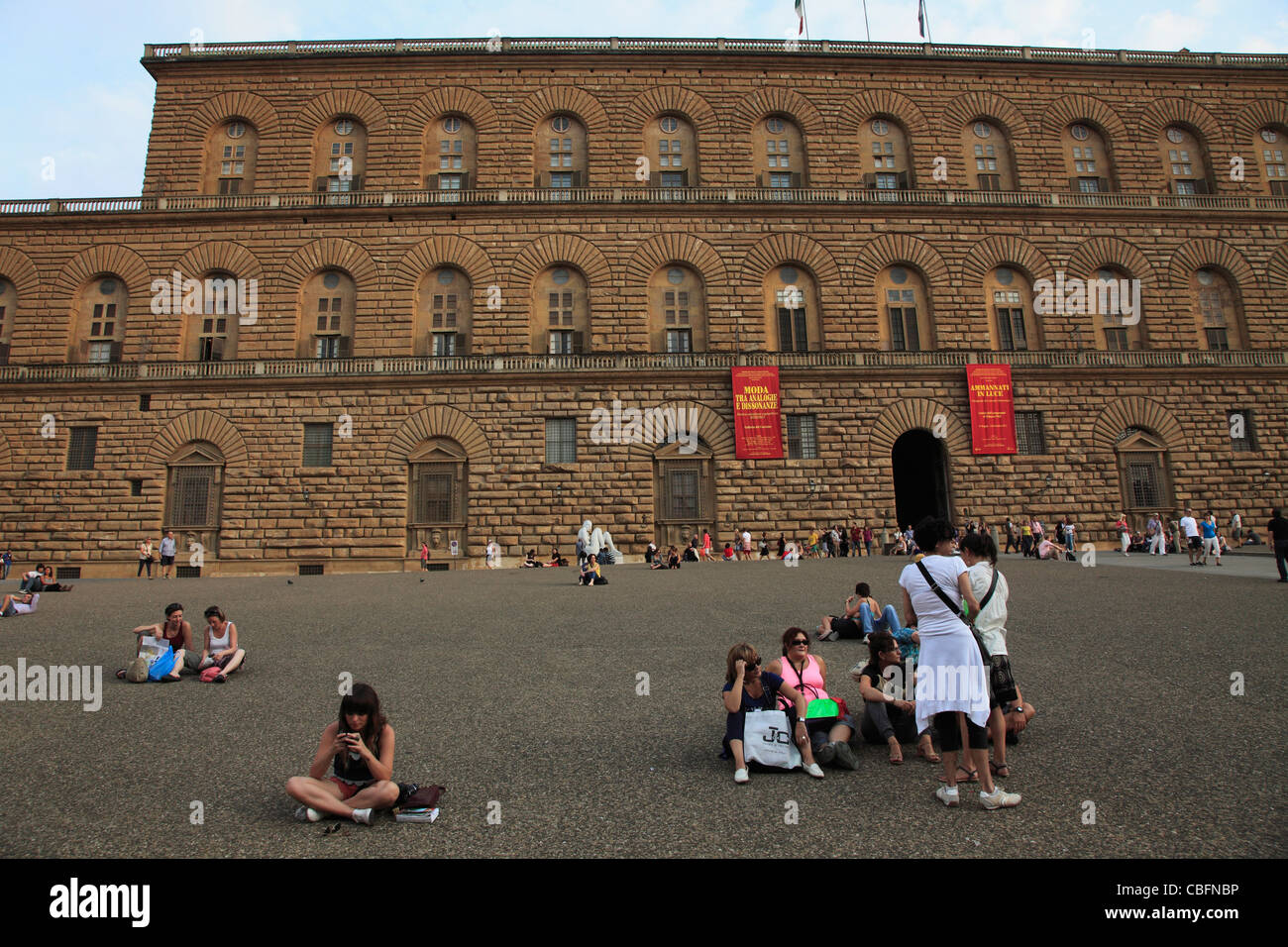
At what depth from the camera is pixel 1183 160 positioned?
28000mm

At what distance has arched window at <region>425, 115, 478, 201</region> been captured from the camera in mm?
26922

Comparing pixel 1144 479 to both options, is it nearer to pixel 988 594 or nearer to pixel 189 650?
pixel 988 594

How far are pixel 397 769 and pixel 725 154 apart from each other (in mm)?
26459

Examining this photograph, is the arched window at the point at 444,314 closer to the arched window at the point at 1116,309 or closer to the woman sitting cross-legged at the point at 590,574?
the woman sitting cross-legged at the point at 590,574

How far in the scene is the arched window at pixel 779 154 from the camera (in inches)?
1077

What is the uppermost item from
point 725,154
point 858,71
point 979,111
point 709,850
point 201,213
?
point 858,71

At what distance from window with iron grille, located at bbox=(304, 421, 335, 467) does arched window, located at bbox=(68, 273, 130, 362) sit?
7.50 m

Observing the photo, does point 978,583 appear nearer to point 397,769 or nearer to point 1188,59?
point 397,769

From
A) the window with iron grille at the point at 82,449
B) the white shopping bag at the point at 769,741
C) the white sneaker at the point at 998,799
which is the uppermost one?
the window with iron grille at the point at 82,449

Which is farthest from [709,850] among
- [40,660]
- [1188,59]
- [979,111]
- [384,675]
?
[1188,59]

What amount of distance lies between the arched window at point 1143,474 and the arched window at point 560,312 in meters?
19.4

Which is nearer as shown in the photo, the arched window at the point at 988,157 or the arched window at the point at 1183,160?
the arched window at the point at 988,157

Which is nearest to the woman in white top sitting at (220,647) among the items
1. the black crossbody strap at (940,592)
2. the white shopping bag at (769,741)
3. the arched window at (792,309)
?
the white shopping bag at (769,741)

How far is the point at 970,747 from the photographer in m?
4.45
